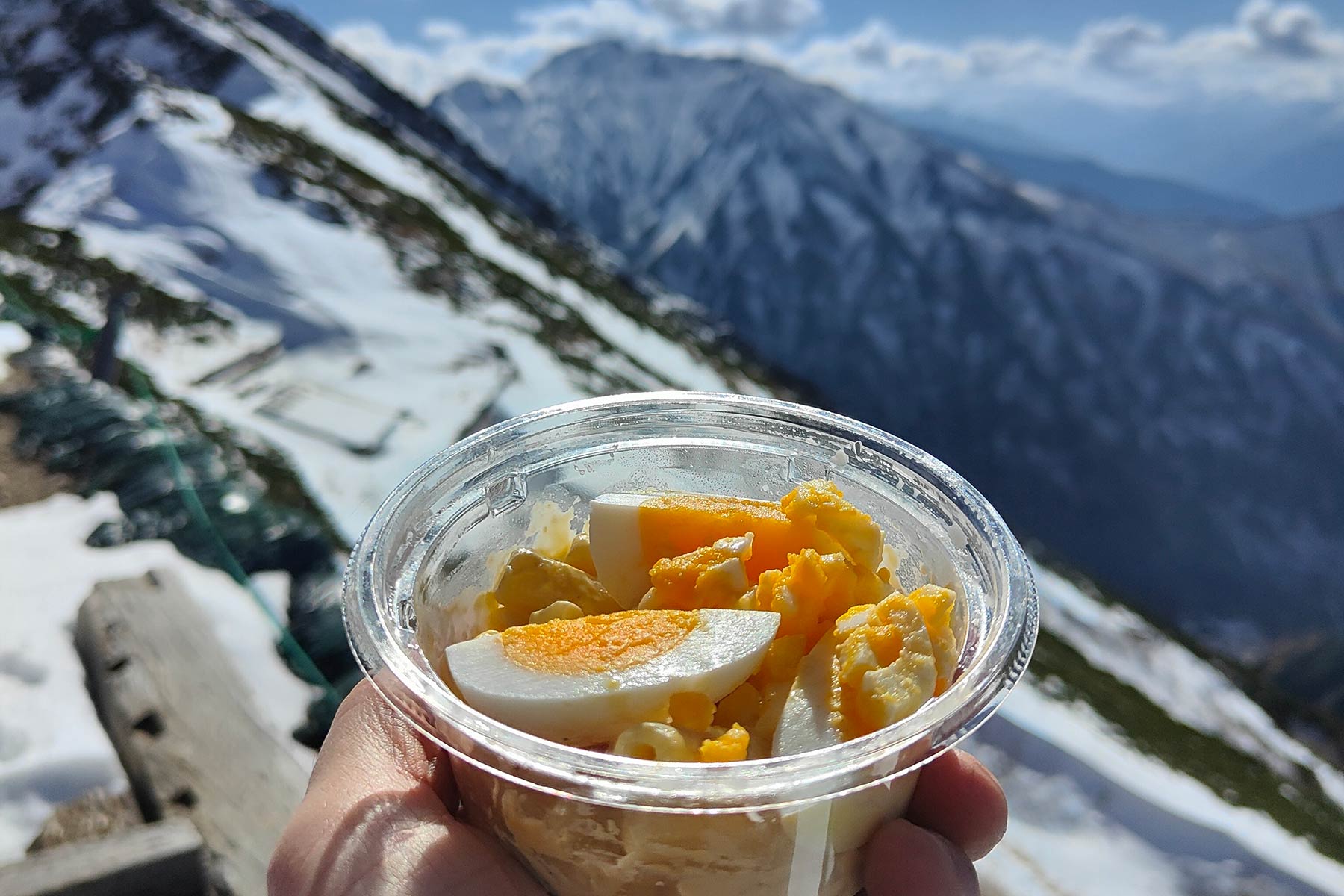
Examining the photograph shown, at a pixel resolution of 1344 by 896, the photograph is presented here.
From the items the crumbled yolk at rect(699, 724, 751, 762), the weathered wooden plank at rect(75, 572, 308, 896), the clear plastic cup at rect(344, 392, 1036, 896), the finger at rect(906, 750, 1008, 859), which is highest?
the crumbled yolk at rect(699, 724, 751, 762)

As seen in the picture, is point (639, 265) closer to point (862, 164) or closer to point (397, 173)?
point (862, 164)

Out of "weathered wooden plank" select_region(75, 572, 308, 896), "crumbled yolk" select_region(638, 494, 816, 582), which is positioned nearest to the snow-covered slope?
"weathered wooden plank" select_region(75, 572, 308, 896)

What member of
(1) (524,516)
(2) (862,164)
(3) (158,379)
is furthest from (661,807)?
(2) (862,164)

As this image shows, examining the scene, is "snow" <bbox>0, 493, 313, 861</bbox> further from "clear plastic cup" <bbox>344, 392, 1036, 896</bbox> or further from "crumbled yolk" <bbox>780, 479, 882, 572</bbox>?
"crumbled yolk" <bbox>780, 479, 882, 572</bbox>

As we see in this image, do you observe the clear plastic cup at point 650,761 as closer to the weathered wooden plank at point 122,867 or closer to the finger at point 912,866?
the finger at point 912,866

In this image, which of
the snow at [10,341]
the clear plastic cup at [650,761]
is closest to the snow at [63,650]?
the clear plastic cup at [650,761]

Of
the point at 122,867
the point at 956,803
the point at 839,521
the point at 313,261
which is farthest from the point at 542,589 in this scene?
the point at 313,261

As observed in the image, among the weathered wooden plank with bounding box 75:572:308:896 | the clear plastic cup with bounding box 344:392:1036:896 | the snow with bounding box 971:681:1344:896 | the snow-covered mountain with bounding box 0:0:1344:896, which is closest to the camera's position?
the clear plastic cup with bounding box 344:392:1036:896

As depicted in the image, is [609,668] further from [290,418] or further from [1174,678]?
[1174,678]

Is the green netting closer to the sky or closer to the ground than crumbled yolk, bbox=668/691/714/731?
closer to the ground
